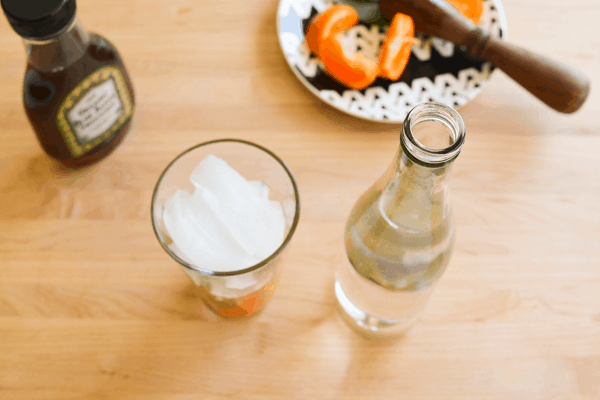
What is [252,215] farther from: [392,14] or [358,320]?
[392,14]

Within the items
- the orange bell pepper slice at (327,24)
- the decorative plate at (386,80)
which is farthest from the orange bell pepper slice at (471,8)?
the orange bell pepper slice at (327,24)

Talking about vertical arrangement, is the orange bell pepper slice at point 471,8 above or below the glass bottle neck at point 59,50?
below

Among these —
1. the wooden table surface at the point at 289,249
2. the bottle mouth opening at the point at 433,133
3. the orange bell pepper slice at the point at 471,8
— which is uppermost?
the bottle mouth opening at the point at 433,133

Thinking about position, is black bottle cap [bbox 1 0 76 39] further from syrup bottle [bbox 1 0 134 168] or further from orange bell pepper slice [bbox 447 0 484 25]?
orange bell pepper slice [bbox 447 0 484 25]

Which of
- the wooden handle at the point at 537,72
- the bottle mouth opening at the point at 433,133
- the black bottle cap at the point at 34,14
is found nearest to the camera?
the bottle mouth opening at the point at 433,133

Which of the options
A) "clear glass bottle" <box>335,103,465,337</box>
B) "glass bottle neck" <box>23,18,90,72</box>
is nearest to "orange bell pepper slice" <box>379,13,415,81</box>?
"clear glass bottle" <box>335,103,465,337</box>

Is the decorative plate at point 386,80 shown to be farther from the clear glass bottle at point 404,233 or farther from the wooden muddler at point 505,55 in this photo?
the clear glass bottle at point 404,233
